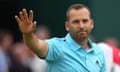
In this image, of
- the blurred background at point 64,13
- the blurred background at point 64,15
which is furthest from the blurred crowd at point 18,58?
the blurred background at point 64,13

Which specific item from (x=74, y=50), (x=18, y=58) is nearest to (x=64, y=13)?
(x=18, y=58)

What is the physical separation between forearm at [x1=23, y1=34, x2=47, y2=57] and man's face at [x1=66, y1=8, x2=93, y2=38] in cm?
48

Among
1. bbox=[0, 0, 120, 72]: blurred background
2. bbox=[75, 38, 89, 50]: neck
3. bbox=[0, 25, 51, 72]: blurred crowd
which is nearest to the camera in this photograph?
bbox=[75, 38, 89, 50]: neck

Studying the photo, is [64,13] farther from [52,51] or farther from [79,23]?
[52,51]

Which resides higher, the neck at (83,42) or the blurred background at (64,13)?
the neck at (83,42)

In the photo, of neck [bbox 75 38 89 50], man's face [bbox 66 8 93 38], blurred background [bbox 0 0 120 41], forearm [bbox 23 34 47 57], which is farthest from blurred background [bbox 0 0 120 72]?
forearm [bbox 23 34 47 57]

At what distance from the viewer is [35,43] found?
25.0ft

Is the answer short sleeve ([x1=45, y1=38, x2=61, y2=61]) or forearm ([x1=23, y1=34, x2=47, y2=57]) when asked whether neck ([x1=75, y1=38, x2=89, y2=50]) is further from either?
forearm ([x1=23, y1=34, x2=47, y2=57])

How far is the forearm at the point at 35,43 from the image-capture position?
300 inches

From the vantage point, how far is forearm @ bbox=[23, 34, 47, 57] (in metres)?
7.62

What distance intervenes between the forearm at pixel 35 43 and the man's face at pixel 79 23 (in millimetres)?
483

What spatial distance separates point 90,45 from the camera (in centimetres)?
838

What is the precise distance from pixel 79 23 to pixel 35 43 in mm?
654

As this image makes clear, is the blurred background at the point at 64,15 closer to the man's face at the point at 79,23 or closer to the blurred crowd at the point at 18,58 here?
the blurred crowd at the point at 18,58
